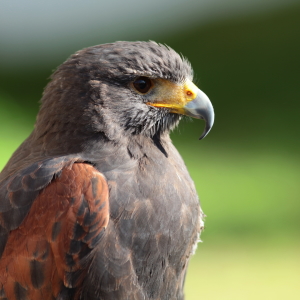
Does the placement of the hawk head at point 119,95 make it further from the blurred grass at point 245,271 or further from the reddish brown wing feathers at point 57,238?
the blurred grass at point 245,271

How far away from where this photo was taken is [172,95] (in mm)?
3691

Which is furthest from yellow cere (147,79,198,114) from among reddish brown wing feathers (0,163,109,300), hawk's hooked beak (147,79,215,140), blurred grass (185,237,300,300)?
blurred grass (185,237,300,300)

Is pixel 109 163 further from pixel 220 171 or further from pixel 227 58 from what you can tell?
pixel 227 58

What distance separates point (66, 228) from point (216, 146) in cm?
854

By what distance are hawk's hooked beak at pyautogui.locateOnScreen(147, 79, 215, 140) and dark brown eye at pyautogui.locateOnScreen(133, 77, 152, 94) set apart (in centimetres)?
7

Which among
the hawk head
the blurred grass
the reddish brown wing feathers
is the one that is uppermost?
the blurred grass

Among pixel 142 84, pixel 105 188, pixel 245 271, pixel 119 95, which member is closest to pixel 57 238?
pixel 105 188

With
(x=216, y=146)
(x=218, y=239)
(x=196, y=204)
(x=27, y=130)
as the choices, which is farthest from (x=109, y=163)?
(x=216, y=146)

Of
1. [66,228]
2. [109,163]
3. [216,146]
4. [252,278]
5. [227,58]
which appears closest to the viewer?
[66,228]

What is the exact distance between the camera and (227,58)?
13.8 metres

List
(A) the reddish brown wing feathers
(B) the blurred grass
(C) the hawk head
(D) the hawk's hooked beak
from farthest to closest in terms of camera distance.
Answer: (B) the blurred grass → (D) the hawk's hooked beak → (C) the hawk head → (A) the reddish brown wing feathers

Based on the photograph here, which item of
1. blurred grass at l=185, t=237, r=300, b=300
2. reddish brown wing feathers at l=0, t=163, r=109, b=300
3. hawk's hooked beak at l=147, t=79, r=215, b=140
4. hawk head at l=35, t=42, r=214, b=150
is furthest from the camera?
blurred grass at l=185, t=237, r=300, b=300

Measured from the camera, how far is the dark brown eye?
3.60 meters

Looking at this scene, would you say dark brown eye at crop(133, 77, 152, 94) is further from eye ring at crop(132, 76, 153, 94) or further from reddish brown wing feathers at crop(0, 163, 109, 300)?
reddish brown wing feathers at crop(0, 163, 109, 300)
